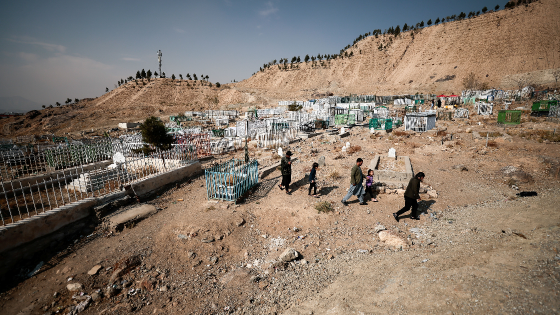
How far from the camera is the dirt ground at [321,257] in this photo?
3547 mm

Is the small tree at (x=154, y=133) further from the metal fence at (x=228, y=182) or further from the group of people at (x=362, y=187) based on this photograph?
the group of people at (x=362, y=187)

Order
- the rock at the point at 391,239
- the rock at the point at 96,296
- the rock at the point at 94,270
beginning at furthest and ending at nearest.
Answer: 1. the rock at the point at 391,239
2. the rock at the point at 94,270
3. the rock at the point at 96,296

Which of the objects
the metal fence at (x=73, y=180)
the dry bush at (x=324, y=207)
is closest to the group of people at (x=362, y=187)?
the dry bush at (x=324, y=207)

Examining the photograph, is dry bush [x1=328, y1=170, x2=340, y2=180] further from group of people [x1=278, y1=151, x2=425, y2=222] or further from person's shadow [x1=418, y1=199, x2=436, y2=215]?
person's shadow [x1=418, y1=199, x2=436, y2=215]

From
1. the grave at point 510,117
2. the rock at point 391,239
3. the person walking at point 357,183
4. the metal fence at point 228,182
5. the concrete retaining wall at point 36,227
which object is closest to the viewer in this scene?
the concrete retaining wall at point 36,227

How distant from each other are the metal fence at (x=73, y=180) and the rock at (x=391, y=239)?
26.5 ft

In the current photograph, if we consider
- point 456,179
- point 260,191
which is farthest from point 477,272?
point 456,179

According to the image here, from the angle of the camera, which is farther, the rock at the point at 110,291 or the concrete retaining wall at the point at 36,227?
the concrete retaining wall at the point at 36,227

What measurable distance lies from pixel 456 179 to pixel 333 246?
723 centimetres

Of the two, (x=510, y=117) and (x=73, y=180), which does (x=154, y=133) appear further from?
(x=510, y=117)

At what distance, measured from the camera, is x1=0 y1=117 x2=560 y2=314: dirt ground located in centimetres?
355

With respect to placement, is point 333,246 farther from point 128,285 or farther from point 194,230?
point 128,285

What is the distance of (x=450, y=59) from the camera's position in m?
65.6

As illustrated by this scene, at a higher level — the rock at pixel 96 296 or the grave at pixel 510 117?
the grave at pixel 510 117
